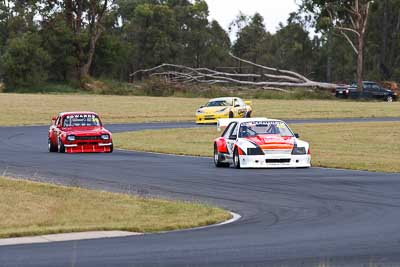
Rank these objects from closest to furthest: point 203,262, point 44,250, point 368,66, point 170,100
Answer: point 203,262
point 44,250
point 170,100
point 368,66

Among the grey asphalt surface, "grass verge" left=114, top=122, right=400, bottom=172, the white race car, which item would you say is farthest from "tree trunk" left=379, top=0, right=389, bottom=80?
the white race car

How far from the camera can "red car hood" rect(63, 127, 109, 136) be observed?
104 ft

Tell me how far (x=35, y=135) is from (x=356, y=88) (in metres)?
42.3

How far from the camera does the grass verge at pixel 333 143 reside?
87.9 ft

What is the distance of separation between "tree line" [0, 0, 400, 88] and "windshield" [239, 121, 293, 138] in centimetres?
5801

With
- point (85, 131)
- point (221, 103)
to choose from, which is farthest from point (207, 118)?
point (85, 131)

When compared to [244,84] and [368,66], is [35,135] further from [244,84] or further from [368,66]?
[368,66]

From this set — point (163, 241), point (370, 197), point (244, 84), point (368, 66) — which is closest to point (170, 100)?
point (244, 84)

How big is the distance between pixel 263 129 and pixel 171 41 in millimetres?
88392

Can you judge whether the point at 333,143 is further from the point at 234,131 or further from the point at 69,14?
the point at 69,14

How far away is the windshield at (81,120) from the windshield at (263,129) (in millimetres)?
8582

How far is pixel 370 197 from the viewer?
688 inches

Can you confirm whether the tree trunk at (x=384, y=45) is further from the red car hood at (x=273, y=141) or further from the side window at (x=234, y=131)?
the red car hood at (x=273, y=141)

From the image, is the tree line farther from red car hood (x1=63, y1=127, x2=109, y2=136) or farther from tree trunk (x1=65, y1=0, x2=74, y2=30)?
red car hood (x1=63, y1=127, x2=109, y2=136)
